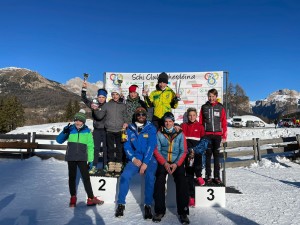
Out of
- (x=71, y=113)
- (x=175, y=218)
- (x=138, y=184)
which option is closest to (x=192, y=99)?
(x=138, y=184)

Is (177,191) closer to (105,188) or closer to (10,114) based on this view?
(105,188)

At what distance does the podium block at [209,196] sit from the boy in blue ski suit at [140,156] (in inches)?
45.7

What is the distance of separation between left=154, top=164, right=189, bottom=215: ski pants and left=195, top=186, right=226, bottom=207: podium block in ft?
2.66

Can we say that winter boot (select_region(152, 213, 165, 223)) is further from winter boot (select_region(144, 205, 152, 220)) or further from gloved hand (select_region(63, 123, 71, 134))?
gloved hand (select_region(63, 123, 71, 134))

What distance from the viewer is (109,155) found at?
25.0 feet

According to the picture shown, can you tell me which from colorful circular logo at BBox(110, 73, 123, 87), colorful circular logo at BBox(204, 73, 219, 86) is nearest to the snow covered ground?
colorful circular logo at BBox(204, 73, 219, 86)

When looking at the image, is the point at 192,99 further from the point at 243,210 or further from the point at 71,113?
the point at 71,113

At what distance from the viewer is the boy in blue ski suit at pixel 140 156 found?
17.8 feet

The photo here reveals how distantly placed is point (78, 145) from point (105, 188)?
3.74 ft

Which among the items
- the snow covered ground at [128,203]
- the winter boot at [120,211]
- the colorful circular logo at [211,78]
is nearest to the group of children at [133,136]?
the winter boot at [120,211]

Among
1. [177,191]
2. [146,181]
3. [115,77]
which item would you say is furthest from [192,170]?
[115,77]

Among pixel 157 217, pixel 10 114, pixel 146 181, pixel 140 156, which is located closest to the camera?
pixel 157 217

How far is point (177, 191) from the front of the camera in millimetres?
5316

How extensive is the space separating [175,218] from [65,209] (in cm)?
214
